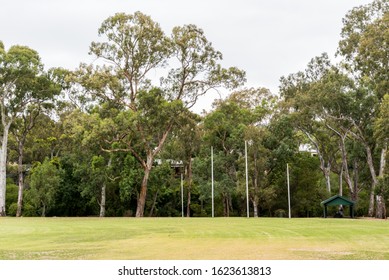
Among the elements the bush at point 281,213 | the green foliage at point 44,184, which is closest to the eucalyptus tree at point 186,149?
the bush at point 281,213

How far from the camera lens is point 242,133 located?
51250 millimetres

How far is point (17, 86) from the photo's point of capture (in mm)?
50969

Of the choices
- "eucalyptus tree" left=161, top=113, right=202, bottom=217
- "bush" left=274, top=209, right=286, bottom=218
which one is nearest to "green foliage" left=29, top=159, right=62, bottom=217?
"eucalyptus tree" left=161, top=113, right=202, bottom=217

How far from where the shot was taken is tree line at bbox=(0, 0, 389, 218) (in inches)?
1834

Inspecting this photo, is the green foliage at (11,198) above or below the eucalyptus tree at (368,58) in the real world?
below

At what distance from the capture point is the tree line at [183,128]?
4659 centimetres

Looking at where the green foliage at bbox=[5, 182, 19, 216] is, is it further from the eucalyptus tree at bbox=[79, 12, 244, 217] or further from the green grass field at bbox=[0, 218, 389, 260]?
the green grass field at bbox=[0, 218, 389, 260]

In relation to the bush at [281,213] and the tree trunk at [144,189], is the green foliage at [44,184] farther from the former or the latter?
the bush at [281,213]

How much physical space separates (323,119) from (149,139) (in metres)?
16.8

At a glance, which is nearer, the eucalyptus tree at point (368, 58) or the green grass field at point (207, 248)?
the green grass field at point (207, 248)

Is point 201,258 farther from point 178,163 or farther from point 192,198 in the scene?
point 178,163

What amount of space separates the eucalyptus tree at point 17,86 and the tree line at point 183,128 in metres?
0.11

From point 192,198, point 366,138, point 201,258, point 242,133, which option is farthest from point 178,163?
point 201,258

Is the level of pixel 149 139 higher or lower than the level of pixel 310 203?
higher
